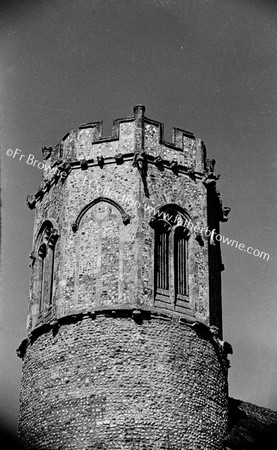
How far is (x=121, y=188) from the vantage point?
39000 millimetres

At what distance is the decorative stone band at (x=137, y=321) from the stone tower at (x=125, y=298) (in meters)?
0.03

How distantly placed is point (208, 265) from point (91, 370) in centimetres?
529

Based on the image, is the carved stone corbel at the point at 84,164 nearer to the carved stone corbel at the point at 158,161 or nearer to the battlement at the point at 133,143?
the battlement at the point at 133,143

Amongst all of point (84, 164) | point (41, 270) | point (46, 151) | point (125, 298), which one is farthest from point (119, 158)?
point (125, 298)

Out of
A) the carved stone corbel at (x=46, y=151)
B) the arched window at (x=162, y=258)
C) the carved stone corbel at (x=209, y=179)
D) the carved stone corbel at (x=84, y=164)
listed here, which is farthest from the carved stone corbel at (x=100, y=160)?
the carved stone corbel at (x=209, y=179)

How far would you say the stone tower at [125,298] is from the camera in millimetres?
A: 35688

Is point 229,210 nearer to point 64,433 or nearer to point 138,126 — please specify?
point 138,126

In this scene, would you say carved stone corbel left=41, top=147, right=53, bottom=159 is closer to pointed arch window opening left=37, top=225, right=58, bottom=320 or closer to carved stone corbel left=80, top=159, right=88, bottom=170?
carved stone corbel left=80, top=159, right=88, bottom=170

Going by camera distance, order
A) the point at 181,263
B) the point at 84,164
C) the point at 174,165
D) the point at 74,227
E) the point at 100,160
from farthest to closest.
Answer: the point at 174,165, the point at 84,164, the point at 100,160, the point at 181,263, the point at 74,227

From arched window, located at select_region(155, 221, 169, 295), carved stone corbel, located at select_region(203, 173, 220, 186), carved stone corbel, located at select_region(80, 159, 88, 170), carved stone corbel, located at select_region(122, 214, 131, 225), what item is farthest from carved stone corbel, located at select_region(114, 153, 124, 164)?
carved stone corbel, located at select_region(203, 173, 220, 186)

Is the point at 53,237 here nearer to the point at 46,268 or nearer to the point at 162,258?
the point at 46,268

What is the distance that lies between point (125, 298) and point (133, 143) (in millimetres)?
5021

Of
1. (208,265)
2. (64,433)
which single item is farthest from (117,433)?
(208,265)

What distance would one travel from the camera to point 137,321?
121 feet
